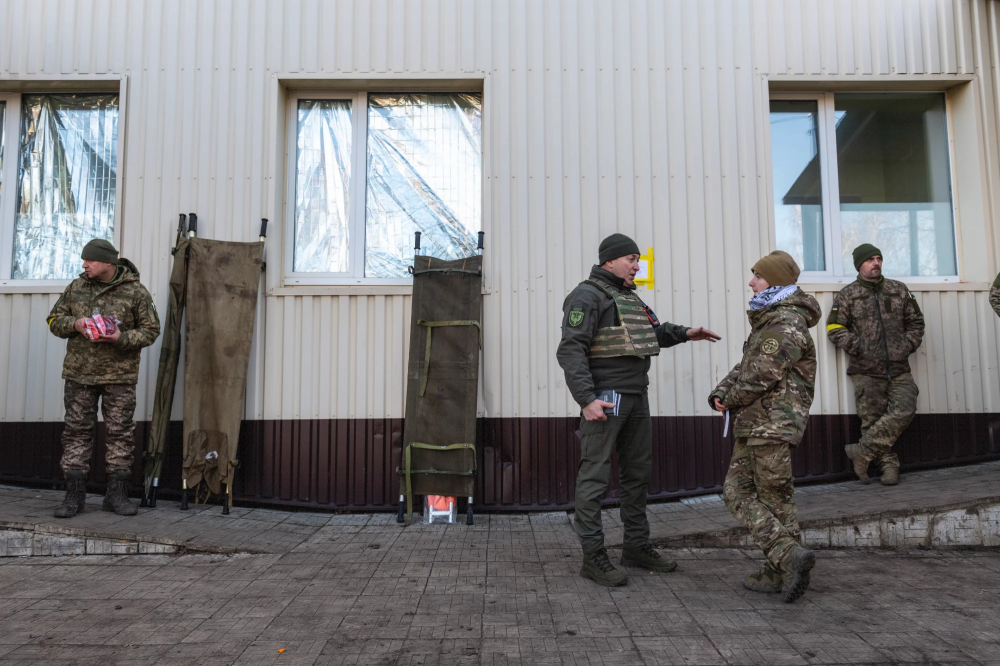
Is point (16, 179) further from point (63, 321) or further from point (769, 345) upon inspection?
point (769, 345)

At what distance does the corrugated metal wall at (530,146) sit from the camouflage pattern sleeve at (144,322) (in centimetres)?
48

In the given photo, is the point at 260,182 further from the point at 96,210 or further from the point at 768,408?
the point at 768,408

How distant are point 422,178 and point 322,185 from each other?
0.93 metres

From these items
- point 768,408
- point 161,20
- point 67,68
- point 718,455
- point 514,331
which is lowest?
point 718,455

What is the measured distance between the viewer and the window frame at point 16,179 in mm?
5969

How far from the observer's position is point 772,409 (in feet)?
12.2

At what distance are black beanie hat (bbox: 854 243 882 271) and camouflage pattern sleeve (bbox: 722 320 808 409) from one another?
244 centimetres

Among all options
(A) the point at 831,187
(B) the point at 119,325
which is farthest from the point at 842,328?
(B) the point at 119,325

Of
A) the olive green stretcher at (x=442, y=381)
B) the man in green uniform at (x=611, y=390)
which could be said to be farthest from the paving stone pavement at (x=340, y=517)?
the man in green uniform at (x=611, y=390)

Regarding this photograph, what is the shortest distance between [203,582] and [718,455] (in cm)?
404

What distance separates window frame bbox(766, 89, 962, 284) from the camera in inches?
240

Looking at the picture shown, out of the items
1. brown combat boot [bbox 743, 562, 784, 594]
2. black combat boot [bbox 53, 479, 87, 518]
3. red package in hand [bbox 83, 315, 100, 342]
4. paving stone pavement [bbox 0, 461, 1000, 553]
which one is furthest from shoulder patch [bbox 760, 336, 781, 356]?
black combat boot [bbox 53, 479, 87, 518]

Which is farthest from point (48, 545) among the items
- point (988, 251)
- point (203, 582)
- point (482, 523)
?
point (988, 251)

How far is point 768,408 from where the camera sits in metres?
3.73
